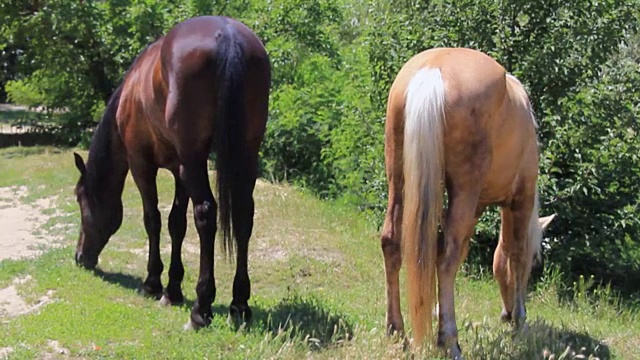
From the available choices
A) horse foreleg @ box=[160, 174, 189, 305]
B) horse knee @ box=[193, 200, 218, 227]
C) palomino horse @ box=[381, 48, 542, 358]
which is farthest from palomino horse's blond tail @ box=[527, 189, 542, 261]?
horse foreleg @ box=[160, 174, 189, 305]

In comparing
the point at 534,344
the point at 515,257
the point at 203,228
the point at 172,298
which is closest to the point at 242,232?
the point at 203,228

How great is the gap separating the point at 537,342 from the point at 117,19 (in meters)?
13.0

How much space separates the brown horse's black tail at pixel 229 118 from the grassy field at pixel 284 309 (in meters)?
0.87

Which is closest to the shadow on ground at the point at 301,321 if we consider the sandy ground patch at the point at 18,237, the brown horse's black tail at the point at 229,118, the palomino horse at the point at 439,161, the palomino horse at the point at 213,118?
the palomino horse at the point at 213,118

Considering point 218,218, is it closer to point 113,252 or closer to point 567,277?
point 113,252

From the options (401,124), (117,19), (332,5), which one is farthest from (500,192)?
(117,19)

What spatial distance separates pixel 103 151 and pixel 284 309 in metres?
2.41

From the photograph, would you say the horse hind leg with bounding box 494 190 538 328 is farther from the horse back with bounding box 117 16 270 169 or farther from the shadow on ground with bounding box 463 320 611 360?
the horse back with bounding box 117 16 270 169

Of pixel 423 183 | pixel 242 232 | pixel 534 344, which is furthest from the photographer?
pixel 242 232

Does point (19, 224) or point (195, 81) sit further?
point (19, 224)

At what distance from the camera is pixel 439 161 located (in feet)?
14.6

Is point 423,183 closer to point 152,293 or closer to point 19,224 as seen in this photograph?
point 152,293

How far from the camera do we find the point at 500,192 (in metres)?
5.26

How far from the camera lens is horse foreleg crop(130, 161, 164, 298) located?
6336 millimetres
